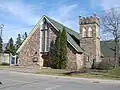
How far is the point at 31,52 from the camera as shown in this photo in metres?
39.7

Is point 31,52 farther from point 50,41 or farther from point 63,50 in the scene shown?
point 63,50

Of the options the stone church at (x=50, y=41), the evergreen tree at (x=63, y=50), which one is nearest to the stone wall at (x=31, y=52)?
the stone church at (x=50, y=41)

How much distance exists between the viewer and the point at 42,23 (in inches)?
1545

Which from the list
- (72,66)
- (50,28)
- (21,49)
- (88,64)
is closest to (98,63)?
(88,64)

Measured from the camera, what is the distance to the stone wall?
128 feet

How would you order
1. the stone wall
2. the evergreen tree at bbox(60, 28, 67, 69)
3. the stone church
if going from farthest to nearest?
1. the stone wall
2. the stone church
3. the evergreen tree at bbox(60, 28, 67, 69)

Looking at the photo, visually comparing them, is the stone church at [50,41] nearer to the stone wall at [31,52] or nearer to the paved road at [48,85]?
the stone wall at [31,52]

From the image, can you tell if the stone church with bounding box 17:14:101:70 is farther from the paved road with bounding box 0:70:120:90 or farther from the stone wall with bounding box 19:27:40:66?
the paved road with bounding box 0:70:120:90

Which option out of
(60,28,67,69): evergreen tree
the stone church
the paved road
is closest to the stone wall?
the stone church

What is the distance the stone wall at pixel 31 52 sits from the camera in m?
39.1

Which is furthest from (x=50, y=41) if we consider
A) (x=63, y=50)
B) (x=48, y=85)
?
(x=48, y=85)

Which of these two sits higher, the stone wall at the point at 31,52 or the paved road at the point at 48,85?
the stone wall at the point at 31,52

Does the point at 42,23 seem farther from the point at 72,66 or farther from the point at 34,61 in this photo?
the point at 72,66

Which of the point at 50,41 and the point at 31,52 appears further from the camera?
the point at 31,52
